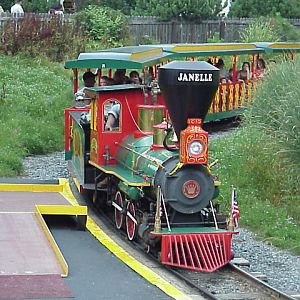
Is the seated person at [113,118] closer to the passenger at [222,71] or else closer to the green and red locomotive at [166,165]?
the green and red locomotive at [166,165]

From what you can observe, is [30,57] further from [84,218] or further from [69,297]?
[69,297]

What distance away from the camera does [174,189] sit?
1048 cm

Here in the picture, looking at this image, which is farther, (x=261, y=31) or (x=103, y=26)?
(x=261, y=31)

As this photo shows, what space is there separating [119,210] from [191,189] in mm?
1771

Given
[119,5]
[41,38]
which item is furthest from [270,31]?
[119,5]

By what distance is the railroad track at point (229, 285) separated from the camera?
9.30 meters

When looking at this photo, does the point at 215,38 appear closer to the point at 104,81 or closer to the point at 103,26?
the point at 103,26

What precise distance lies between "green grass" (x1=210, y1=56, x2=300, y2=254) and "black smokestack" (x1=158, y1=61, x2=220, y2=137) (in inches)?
110

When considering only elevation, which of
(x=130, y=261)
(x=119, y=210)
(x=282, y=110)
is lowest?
(x=130, y=261)

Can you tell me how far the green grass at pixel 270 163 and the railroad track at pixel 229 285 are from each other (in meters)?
1.89

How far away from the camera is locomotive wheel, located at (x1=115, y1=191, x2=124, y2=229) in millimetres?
11995

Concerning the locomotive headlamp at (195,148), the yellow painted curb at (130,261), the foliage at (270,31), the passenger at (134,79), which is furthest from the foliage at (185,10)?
the locomotive headlamp at (195,148)

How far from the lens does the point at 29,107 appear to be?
22.3 m

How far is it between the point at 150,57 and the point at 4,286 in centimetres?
820
